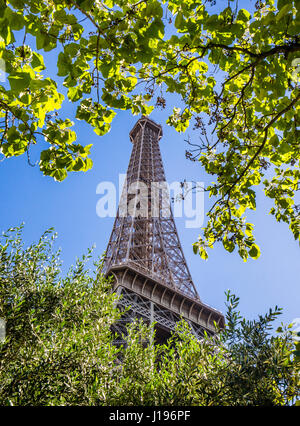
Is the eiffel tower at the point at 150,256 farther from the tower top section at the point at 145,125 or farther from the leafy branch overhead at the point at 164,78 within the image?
the leafy branch overhead at the point at 164,78

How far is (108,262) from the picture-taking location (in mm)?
36844

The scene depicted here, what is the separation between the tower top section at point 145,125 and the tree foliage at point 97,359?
55.2 m

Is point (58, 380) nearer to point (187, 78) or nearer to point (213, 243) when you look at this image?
point (213, 243)

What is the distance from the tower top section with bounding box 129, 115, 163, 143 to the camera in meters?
62.9

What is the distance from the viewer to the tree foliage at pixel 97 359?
5.38m

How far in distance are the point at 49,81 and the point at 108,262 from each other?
3366 cm

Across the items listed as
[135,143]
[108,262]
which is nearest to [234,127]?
[108,262]

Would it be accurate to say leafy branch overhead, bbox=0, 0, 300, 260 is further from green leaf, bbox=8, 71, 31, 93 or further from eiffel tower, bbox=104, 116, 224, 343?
eiffel tower, bbox=104, 116, 224, 343

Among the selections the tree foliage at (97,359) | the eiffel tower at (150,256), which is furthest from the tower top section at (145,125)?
the tree foliage at (97,359)

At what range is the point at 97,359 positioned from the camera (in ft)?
24.6

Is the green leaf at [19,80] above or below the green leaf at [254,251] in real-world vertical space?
above

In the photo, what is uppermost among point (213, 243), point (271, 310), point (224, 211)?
Result: point (224, 211)

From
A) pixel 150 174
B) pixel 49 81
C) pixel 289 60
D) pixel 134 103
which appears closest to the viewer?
pixel 49 81

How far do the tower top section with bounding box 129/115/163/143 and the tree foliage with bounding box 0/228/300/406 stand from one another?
55211mm
